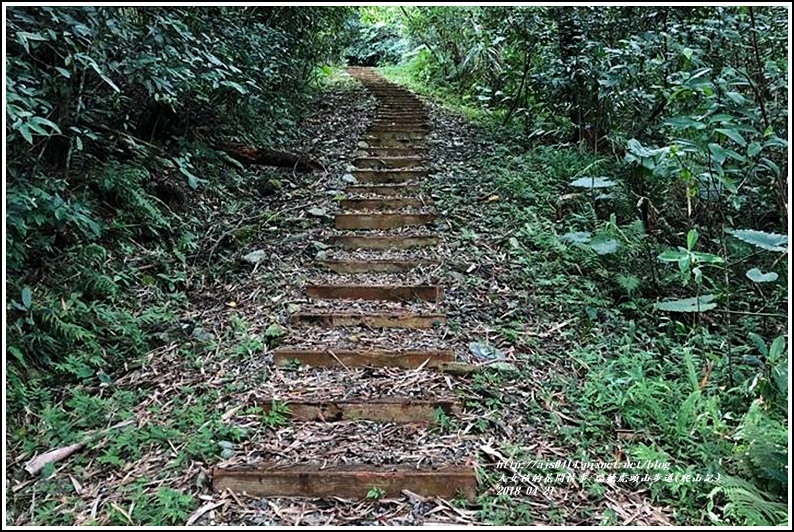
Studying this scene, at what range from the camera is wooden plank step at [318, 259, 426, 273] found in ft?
12.3

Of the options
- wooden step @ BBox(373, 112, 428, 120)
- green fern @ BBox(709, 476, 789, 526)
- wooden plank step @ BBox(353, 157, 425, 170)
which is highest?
wooden step @ BBox(373, 112, 428, 120)

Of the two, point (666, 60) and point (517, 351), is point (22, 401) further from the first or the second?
point (666, 60)

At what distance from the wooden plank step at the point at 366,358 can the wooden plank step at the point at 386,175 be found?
2.81 metres

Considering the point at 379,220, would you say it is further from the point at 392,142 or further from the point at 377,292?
the point at 392,142

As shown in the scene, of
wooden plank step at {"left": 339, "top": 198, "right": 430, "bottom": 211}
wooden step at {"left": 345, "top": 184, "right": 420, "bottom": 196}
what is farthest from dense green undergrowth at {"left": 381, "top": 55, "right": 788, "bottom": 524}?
wooden step at {"left": 345, "top": 184, "right": 420, "bottom": 196}

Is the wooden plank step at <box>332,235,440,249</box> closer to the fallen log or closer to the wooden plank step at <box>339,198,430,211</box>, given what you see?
the wooden plank step at <box>339,198,430,211</box>

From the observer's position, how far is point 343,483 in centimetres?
208

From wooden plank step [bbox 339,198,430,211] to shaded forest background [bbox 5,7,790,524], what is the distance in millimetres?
903

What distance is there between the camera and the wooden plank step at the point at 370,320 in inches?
124

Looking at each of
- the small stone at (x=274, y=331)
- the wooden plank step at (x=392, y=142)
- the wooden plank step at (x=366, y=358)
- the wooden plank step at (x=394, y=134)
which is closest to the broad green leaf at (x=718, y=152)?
the wooden plank step at (x=366, y=358)

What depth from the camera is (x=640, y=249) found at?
12.4 feet

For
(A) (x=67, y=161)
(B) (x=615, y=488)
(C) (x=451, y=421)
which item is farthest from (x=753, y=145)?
(A) (x=67, y=161)

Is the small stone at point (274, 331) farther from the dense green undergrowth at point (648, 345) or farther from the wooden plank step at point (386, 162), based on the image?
the wooden plank step at point (386, 162)

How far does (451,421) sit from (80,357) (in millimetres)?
1846
